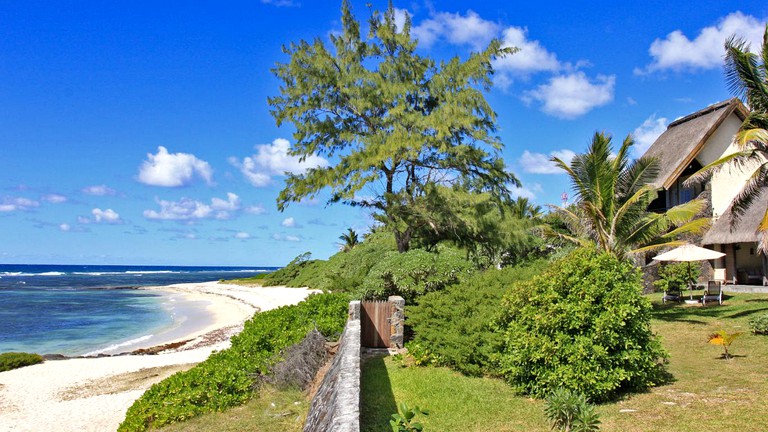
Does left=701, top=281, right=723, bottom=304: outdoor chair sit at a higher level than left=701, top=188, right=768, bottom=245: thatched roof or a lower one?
lower

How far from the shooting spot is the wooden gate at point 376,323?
12.4m

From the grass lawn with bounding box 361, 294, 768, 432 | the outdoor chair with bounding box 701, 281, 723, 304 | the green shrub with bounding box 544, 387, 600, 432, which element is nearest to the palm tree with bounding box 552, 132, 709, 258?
the outdoor chair with bounding box 701, 281, 723, 304

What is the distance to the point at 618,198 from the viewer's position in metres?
16.7

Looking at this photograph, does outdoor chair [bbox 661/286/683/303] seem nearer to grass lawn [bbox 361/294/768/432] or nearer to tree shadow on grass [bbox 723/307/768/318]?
tree shadow on grass [bbox 723/307/768/318]

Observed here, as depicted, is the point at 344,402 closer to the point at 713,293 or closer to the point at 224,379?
the point at 224,379

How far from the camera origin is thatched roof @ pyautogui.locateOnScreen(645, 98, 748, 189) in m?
22.5

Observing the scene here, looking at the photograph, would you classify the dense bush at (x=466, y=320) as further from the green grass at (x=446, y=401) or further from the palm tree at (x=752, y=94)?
the palm tree at (x=752, y=94)

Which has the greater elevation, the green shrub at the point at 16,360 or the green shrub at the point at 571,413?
the green shrub at the point at 571,413

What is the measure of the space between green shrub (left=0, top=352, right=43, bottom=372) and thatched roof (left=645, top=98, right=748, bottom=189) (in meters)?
25.6

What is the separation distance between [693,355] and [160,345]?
20814mm

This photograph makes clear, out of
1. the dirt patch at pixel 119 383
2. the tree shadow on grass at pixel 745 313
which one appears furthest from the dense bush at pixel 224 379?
the tree shadow on grass at pixel 745 313

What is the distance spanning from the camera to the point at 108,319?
1336 inches

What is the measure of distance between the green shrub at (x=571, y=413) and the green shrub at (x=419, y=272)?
247 inches

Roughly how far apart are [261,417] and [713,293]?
16347 mm
